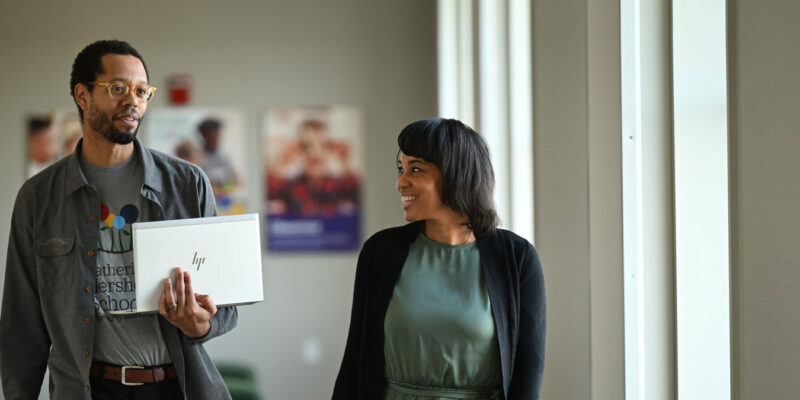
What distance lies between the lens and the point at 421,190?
158 cm

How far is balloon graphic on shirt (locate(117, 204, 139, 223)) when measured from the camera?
6.31ft

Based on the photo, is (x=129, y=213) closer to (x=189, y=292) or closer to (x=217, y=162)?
(x=189, y=292)

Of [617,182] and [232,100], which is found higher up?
[232,100]

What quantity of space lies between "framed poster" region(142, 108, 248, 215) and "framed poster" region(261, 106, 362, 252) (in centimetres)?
18

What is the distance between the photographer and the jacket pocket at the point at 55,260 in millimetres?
1894

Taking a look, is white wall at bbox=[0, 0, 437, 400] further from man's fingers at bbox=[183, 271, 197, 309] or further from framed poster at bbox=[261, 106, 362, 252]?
man's fingers at bbox=[183, 271, 197, 309]

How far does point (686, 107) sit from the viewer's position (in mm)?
1380

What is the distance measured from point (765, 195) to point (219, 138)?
185 inches

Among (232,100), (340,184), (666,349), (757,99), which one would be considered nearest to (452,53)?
(340,184)

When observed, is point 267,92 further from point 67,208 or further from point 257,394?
point 67,208


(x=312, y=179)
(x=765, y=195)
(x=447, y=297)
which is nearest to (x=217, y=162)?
(x=312, y=179)

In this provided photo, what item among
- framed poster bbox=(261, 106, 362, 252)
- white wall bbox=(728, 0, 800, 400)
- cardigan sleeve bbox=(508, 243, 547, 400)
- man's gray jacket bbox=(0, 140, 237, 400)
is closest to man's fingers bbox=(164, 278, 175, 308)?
man's gray jacket bbox=(0, 140, 237, 400)

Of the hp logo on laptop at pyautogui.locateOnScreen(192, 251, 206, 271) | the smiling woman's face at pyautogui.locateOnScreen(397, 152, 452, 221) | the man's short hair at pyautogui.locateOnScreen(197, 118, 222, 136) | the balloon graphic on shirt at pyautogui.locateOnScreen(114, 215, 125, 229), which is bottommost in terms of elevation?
the hp logo on laptop at pyautogui.locateOnScreen(192, 251, 206, 271)

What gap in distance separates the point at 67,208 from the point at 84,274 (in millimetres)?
186
